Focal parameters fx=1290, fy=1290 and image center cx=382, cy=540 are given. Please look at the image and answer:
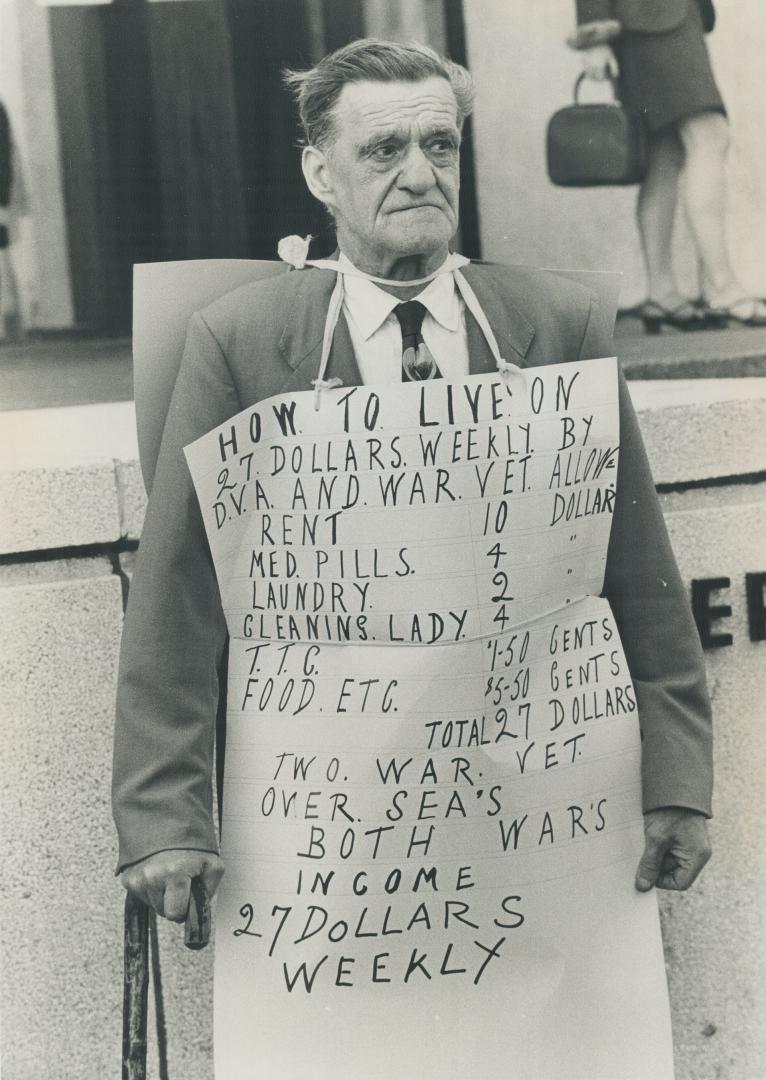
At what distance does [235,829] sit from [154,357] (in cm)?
79

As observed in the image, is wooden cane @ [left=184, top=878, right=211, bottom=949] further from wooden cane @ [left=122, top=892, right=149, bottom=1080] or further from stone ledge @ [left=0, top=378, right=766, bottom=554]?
stone ledge @ [left=0, top=378, right=766, bottom=554]

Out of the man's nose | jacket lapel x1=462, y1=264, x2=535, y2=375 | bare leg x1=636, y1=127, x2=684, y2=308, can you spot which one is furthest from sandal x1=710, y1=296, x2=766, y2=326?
the man's nose

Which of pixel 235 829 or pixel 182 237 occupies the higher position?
pixel 182 237

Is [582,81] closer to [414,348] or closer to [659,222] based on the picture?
Result: [659,222]

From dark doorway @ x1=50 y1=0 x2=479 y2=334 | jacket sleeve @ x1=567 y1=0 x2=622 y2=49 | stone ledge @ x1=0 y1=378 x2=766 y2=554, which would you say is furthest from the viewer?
jacket sleeve @ x1=567 y1=0 x2=622 y2=49

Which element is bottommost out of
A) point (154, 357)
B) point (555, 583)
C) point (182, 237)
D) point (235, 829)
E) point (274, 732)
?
point (235, 829)

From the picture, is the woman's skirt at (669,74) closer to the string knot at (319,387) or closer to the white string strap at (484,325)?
the white string strap at (484,325)

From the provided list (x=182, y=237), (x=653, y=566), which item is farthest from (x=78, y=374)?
(x=653, y=566)

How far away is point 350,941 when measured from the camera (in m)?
2.14

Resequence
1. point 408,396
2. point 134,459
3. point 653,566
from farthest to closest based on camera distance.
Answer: point 134,459
point 653,566
point 408,396

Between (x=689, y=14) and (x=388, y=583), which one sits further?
(x=689, y=14)

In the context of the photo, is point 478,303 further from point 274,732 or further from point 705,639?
point 705,639

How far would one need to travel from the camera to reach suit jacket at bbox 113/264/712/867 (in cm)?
203

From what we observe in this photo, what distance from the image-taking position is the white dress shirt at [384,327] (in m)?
2.09
